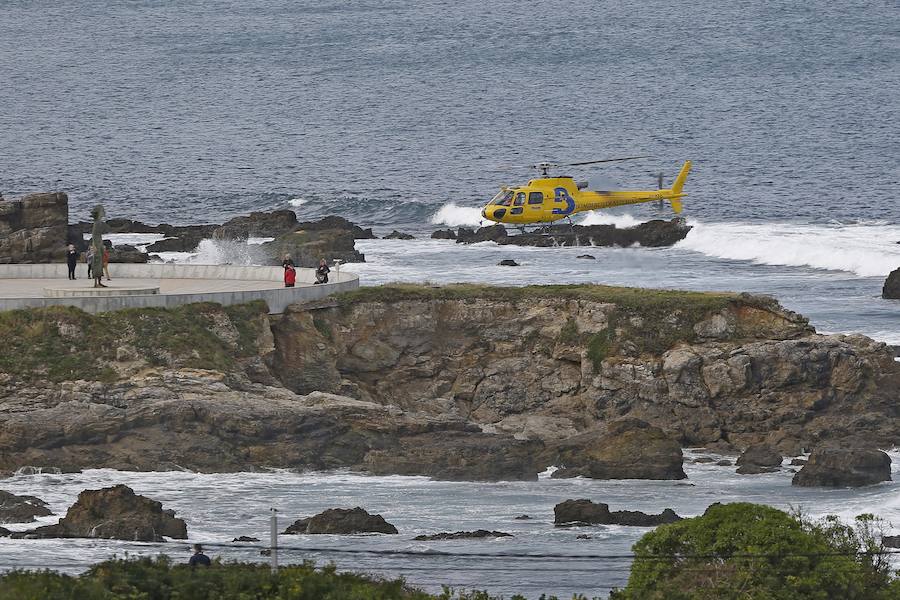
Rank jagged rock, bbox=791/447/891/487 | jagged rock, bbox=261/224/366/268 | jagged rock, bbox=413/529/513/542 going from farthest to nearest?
1. jagged rock, bbox=261/224/366/268
2. jagged rock, bbox=791/447/891/487
3. jagged rock, bbox=413/529/513/542

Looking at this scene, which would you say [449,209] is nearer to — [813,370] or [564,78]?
[564,78]

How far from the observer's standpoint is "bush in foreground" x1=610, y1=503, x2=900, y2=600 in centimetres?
2966

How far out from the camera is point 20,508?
38812 mm

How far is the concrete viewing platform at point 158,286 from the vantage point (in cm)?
4781

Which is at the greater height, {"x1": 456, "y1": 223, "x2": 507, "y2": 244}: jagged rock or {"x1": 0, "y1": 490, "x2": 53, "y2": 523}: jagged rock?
{"x1": 456, "y1": 223, "x2": 507, "y2": 244}: jagged rock

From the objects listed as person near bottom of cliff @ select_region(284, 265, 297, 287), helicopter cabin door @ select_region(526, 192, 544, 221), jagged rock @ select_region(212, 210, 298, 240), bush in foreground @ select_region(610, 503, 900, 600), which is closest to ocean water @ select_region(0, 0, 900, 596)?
bush in foreground @ select_region(610, 503, 900, 600)

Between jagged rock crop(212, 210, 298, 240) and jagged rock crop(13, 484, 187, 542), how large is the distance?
194 ft

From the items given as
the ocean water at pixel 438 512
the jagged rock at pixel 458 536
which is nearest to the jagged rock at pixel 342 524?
→ the ocean water at pixel 438 512

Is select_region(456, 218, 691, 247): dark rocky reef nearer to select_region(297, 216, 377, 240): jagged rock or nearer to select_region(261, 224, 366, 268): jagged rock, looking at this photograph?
select_region(297, 216, 377, 240): jagged rock

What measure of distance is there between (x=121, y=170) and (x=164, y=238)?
2182 inches

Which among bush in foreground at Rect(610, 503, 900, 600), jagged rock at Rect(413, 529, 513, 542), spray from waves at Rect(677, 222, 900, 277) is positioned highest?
spray from waves at Rect(677, 222, 900, 277)

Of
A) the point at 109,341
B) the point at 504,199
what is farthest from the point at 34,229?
the point at 109,341

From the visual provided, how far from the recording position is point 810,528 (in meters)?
32.5

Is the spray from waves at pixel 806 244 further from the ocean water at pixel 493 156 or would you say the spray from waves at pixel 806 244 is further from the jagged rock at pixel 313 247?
the jagged rock at pixel 313 247
